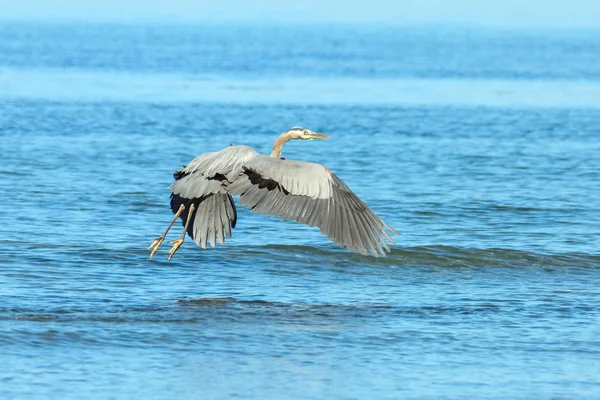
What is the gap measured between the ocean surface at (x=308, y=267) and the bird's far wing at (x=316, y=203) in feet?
2.26

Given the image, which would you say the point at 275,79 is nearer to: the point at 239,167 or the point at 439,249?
the point at 439,249

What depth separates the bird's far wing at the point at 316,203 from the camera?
9.54 m

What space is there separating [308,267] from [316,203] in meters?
2.32

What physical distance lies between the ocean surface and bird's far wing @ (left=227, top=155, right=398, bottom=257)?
690mm

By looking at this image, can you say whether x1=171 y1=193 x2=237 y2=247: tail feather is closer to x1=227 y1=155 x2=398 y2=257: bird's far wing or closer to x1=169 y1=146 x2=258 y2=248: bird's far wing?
x1=169 y1=146 x2=258 y2=248: bird's far wing

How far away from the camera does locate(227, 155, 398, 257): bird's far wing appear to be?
31.3ft

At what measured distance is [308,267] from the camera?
11.9 meters

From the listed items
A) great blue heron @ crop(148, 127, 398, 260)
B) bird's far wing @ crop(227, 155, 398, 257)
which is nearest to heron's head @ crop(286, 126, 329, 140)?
great blue heron @ crop(148, 127, 398, 260)

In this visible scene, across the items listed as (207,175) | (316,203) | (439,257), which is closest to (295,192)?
(316,203)

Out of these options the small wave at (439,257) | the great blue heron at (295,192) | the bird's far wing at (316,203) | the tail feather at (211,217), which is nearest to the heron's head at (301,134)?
the tail feather at (211,217)

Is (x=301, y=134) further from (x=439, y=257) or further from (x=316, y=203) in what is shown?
(x=439, y=257)

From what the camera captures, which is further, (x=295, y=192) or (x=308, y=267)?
(x=308, y=267)

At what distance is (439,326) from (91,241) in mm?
4660

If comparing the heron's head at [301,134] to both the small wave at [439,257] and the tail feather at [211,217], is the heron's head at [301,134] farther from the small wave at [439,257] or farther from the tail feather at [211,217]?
the small wave at [439,257]
